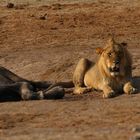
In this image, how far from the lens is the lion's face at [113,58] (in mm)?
11609

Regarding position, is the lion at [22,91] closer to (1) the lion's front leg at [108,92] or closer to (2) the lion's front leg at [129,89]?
(1) the lion's front leg at [108,92]

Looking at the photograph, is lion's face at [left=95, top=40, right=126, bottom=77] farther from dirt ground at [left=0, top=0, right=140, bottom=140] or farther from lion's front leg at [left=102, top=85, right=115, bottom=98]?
dirt ground at [left=0, top=0, right=140, bottom=140]

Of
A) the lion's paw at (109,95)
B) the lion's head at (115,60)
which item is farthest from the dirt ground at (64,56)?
the lion's head at (115,60)

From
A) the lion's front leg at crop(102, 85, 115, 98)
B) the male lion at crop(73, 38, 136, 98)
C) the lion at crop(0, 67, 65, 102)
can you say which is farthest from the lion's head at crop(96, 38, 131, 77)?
the lion at crop(0, 67, 65, 102)

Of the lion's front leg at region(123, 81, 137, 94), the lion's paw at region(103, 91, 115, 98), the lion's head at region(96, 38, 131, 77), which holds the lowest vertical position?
the lion's paw at region(103, 91, 115, 98)

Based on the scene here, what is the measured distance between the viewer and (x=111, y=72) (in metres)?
11.8

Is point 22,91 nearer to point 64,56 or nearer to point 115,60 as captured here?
point 115,60

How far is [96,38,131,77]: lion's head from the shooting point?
11.6 metres

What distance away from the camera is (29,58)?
51.3ft

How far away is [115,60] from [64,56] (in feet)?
12.4

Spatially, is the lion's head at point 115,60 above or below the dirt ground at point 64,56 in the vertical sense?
above

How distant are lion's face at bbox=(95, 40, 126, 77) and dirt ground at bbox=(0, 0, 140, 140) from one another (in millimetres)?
439

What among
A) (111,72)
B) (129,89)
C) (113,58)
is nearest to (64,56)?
(111,72)

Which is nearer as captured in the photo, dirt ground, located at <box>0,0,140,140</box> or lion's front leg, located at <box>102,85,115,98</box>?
dirt ground, located at <box>0,0,140,140</box>
